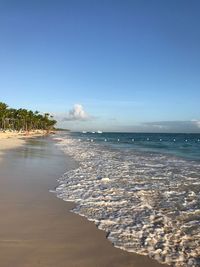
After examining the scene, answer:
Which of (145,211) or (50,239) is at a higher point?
(50,239)

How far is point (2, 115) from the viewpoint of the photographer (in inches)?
4139

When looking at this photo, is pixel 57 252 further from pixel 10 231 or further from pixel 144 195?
pixel 144 195

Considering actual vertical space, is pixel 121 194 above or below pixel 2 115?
below

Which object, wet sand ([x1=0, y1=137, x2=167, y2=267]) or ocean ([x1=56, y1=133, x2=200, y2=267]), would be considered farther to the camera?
ocean ([x1=56, y1=133, x2=200, y2=267])

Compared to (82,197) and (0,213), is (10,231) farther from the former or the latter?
(82,197)

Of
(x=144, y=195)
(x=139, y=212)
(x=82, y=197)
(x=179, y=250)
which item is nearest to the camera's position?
(x=179, y=250)

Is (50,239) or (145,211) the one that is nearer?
(50,239)

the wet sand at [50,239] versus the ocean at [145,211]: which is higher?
the wet sand at [50,239]

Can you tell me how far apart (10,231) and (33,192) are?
14.3ft

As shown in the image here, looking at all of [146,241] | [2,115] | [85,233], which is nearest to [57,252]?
[85,233]

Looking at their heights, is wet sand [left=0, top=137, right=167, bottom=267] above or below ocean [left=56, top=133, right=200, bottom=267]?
above

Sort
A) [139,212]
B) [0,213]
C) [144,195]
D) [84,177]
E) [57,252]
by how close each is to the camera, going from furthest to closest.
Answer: [84,177] → [144,195] → [139,212] → [0,213] → [57,252]

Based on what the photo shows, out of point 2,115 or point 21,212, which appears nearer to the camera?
point 21,212

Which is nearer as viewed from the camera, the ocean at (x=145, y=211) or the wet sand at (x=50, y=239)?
the wet sand at (x=50, y=239)
